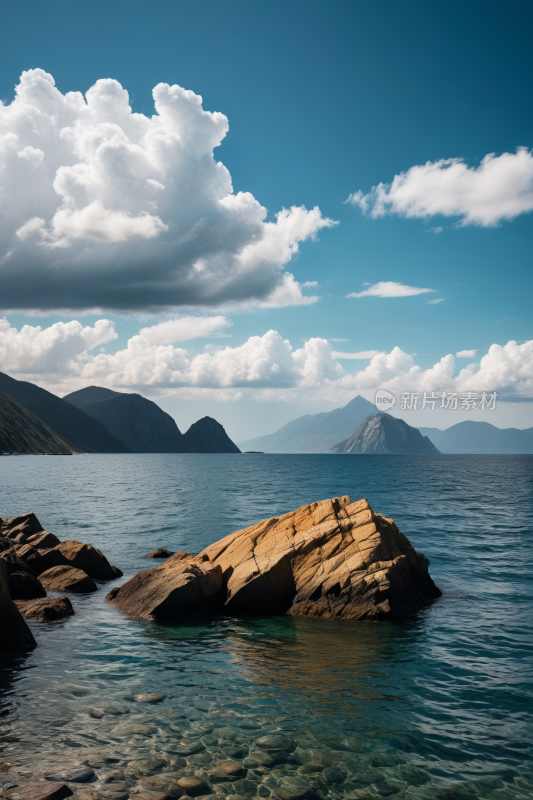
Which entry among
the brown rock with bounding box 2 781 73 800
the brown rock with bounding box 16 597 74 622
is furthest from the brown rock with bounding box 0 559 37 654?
the brown rock with bounding box 2 781 73 800

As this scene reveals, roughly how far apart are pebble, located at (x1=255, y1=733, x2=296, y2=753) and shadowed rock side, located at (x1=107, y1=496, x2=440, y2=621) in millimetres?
9886

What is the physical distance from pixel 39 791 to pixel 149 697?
15.3ft

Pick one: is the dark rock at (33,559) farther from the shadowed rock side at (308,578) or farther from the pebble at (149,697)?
the pebble at (149,697)

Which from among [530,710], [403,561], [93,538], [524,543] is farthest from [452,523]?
[530,710]

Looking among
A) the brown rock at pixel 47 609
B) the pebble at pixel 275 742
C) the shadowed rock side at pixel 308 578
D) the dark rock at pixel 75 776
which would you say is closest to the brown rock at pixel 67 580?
the shadowed rock side at pixel 308 578

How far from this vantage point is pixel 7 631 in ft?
51.1

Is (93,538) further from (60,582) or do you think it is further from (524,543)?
(524,543)

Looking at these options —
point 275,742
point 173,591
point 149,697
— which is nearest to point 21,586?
point 173,591

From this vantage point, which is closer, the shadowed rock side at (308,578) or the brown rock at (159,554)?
the shadowed rock side at (308,578)

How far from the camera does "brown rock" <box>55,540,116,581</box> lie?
27.2m

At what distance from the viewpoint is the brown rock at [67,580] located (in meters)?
24.8

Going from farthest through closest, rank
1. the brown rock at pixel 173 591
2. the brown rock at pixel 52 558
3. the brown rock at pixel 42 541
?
the brown rock at pixel 42 541 → the brown rock at pixel 52 558 → the brown rock at pixel 173 591

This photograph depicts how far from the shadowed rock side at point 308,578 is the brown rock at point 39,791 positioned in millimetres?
11805

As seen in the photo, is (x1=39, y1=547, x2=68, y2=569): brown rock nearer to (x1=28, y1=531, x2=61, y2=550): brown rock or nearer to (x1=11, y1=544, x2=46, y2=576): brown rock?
(x1=11, y1=544, x2=46, y2=576): brown rock
